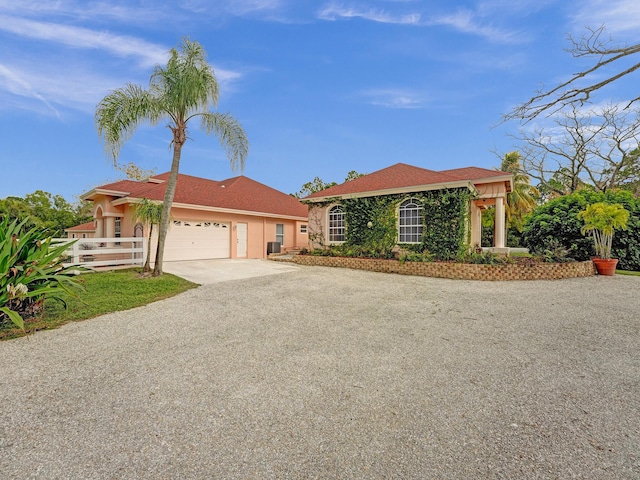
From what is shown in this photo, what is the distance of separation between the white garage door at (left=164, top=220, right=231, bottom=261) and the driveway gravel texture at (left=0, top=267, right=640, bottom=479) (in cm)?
912

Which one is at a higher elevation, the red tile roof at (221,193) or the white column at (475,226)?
the red tile roof at (221,193)

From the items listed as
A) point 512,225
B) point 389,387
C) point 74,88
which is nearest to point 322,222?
point 74,88

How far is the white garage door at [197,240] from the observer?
14.0 metres

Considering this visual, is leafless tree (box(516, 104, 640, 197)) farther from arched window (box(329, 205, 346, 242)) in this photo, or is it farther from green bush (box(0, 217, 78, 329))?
green bush (box(0, 217, 78, 329))

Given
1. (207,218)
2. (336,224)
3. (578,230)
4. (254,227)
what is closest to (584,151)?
(578,230)

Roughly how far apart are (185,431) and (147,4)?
36.8ft

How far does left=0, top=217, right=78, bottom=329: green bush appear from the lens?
4.50 m

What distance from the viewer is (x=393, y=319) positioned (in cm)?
550

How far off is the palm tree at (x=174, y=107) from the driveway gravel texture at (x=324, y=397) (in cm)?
613

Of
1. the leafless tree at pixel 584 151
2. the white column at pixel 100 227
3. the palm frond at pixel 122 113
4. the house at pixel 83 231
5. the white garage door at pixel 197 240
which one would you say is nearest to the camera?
the palm frond at pixel 122 113

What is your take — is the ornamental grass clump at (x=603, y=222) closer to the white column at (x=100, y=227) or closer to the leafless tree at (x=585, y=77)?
the leafless tree at (x=585, y=77)

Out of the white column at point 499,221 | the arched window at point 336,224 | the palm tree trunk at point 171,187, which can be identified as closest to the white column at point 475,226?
the white column at point 499,221

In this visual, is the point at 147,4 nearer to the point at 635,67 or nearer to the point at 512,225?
the point at 635,67

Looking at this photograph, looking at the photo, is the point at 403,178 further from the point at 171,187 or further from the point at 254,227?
the point at 171,187
